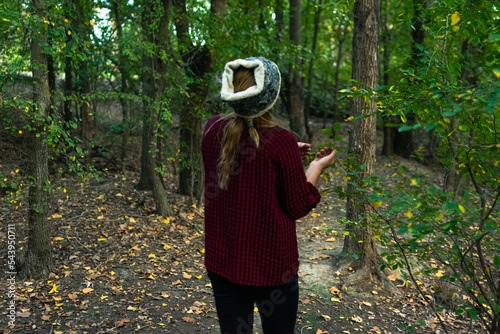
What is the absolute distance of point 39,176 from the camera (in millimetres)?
4391

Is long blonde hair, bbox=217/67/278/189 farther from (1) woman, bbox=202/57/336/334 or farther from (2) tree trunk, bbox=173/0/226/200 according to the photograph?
(2) tree trunk, bbox=173/0/226/200

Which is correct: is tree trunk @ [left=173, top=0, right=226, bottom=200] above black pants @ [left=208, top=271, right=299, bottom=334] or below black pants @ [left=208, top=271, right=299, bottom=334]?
above

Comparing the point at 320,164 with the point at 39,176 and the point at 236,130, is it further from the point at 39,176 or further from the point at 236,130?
the point at 39,176

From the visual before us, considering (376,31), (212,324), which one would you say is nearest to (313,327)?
(212,324)

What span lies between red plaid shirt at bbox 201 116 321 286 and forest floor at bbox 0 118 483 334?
41.5 inches

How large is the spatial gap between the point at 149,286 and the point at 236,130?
137 inches

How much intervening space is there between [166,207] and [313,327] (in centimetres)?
394

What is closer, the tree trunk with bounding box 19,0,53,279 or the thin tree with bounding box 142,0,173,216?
the tree trunk with bounding box 19,0,53,279

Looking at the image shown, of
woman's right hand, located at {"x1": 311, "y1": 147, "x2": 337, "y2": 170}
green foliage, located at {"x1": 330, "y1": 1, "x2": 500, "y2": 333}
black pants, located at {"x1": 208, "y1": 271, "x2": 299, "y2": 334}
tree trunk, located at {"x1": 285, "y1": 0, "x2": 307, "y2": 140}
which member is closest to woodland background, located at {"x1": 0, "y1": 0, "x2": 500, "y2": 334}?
green foliage, located at {"x1": 330, "y1": 1, "x2": 500, "y2": 333}

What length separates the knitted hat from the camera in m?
1.76

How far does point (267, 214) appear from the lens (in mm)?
1837

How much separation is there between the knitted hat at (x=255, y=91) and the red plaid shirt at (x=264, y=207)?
0.11 metres

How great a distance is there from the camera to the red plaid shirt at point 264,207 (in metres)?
1.81

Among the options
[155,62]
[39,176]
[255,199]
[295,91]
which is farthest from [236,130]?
[295,91]
